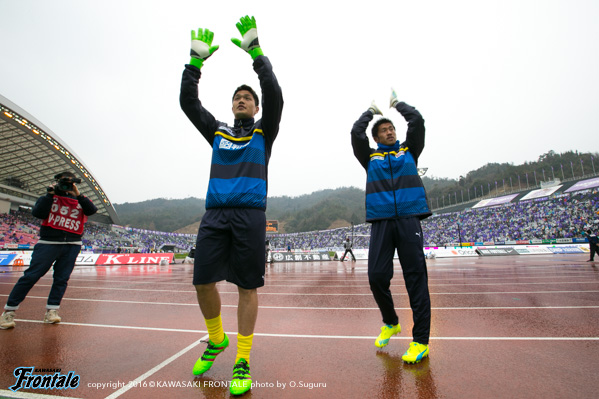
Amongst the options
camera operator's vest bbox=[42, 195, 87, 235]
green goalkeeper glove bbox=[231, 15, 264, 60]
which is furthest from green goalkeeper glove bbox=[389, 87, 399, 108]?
camera operator's vest bbox=[42, 195, 87, 235]

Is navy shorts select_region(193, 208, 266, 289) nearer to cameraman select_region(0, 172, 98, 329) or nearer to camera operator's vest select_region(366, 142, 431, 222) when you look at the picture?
camera operator's vest select_region(366, 142, 431, 222)

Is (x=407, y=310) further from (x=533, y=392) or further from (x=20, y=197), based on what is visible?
(x=20, y=197)

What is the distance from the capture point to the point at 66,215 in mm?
3738

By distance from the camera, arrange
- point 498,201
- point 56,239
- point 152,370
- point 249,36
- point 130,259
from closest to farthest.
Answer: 1. point 152,370
2. point 249,36
3. point 56,239
4. point 130,259
5. point 498,201

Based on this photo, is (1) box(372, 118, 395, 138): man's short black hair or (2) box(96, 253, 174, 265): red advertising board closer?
(1) box(372, 118, 395, 138): man's short black hair

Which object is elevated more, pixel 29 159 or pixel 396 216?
pixel 29 159

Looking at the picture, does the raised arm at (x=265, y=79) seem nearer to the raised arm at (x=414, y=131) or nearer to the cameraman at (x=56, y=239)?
the raised arm at (x=414, y=131)

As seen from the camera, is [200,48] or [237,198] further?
[200,48]

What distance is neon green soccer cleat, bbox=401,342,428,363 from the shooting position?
2.07 metres

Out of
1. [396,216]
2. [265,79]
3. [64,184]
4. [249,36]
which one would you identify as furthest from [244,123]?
[64,184]

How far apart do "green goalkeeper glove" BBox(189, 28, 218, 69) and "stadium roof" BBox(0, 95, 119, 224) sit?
84.5 ft

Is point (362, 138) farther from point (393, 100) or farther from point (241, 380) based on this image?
point (241, 380)

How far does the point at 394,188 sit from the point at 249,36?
1804 mm

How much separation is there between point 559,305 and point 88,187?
50554 mm
